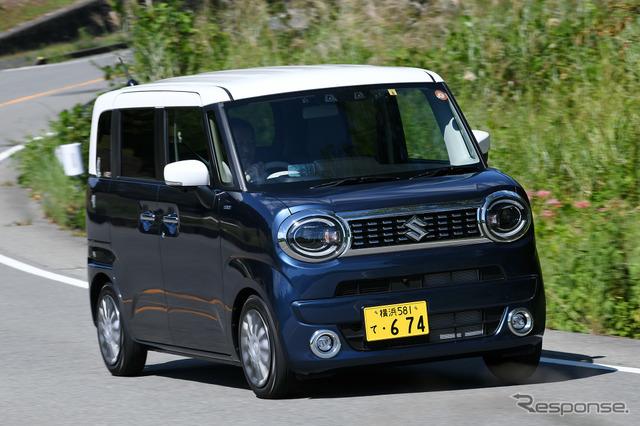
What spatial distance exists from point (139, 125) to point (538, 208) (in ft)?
15.4

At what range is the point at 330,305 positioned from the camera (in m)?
7.01

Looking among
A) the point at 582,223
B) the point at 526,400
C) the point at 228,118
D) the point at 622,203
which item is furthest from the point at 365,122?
the point at 622,203

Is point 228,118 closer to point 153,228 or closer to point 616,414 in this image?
point 153,228

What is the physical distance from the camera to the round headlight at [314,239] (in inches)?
277

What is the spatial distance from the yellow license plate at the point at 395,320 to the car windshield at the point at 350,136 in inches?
33.9

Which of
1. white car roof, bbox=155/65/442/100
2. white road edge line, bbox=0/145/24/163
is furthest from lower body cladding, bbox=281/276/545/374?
white road edge line, bbox=0/145/24/163

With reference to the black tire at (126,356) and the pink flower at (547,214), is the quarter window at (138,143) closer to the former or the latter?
the black tire at (126,356)

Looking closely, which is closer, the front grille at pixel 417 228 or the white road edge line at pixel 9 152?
the front grille at pixel 417 228

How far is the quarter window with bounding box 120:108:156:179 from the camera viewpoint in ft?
28.6

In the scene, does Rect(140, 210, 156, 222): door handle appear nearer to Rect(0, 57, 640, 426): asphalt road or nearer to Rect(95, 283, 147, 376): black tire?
Rect(95, 283, 147, 376): black tire

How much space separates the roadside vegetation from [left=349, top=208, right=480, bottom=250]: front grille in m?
2.65

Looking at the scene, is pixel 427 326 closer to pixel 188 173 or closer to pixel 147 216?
pixel 188 173

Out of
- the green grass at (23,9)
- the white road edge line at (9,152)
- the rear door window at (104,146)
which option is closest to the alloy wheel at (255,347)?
the rear door window at (104,146)

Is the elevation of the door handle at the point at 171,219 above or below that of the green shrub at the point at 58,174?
above
